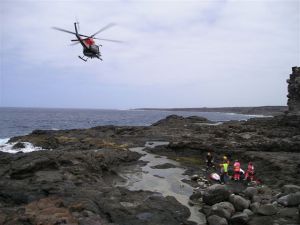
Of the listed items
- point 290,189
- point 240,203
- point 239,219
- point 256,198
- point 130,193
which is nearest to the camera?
point 239,219

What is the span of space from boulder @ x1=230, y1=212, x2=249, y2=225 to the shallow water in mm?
1356

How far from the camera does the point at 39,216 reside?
14.3 m

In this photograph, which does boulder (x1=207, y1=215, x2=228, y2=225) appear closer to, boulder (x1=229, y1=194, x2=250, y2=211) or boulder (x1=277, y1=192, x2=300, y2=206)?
boulder (x1=229, y1=194, x2=250, y2=211)

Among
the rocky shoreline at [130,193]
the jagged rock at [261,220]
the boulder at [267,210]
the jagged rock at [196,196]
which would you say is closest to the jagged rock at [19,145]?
the rocky shoreline at [130,193]

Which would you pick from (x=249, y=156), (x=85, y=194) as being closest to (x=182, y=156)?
(x=249, y=156)

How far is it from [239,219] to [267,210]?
5.29 feet

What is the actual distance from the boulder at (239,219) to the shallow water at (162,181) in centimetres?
136

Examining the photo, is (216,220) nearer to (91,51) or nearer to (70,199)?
(70,199)

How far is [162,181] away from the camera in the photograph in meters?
24.7

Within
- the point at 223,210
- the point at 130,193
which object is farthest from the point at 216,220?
the point at 130,193

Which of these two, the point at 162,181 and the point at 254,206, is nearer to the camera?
the point at 254,206

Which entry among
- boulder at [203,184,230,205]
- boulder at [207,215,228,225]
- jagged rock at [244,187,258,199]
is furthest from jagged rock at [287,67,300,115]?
boulder at [207,215,228,225]

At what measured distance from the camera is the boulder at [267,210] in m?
16.8

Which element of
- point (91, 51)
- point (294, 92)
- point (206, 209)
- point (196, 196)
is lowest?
point (206, 209)
